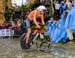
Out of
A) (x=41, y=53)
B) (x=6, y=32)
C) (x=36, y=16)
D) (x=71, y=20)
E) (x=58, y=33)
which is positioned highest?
(x=36, y=16)

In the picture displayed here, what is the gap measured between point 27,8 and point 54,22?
5.73 meters

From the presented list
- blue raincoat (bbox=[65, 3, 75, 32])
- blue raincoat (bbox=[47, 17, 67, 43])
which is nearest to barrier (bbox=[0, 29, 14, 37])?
blue raincoat (bbox=[47, 17, 67, 43])

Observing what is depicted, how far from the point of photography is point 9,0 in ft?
82.2

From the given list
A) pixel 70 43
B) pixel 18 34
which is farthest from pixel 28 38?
pixel 18 34

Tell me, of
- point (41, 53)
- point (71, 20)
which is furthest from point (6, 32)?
point (41, 53)

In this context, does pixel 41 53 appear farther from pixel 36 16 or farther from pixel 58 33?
pixel 58 33

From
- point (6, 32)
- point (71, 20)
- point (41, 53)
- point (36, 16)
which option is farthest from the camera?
point (6, 32)

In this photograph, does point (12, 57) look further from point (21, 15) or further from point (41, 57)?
point (21, 15)

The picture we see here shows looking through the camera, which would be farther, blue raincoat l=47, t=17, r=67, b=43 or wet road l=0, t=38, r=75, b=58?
blue raincoat l=47, t=17, r=67, b=43

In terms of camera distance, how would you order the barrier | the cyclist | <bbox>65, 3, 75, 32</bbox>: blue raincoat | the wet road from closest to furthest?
the wet road, the cyclist, <bbox>65, 3, 75, 32</bbox>: blue raincoat, the barrier

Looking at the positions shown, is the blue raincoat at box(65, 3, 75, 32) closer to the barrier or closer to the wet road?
the wet road

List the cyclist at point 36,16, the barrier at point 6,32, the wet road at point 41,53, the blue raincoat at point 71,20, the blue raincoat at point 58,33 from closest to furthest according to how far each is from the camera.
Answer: the wet road at point 41,53 < the cyclist at point 36,16 < the blue raincoat at point 71,20 < the blue raincoat at point 58,33 < the barrier at point 6,32

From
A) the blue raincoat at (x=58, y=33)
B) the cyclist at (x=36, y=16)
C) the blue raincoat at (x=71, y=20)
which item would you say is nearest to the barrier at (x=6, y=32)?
the blue raincoat at (x=58, y=33)

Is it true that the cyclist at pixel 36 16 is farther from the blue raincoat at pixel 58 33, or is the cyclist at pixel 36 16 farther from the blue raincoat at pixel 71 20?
the blue raincoat at pixel 71 20
